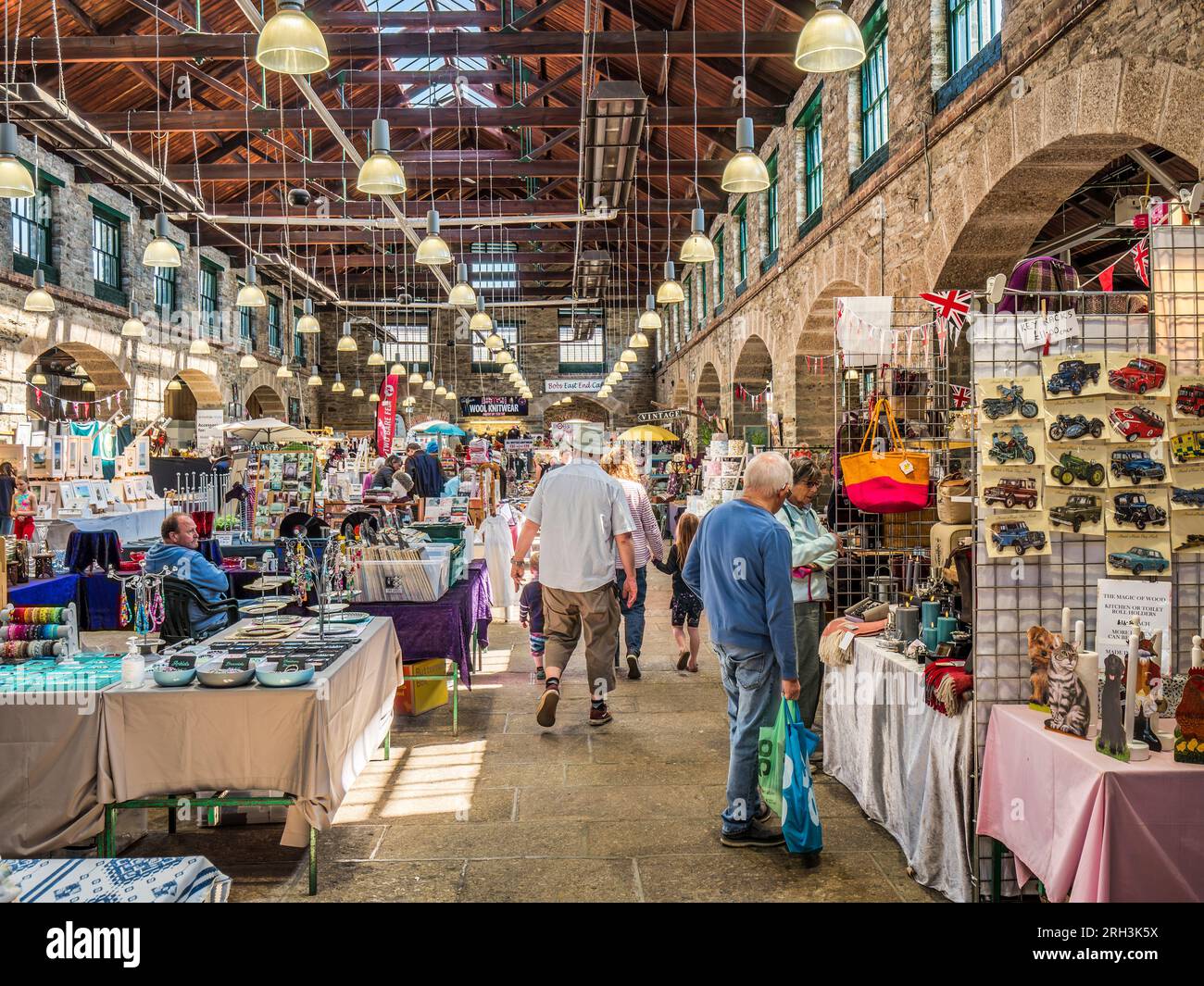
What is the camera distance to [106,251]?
16062mm

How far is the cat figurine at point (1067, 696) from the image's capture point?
2686 mm

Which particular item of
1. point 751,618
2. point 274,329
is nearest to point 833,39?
point 751,618

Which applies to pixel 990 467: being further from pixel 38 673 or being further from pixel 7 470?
pixel 7 470

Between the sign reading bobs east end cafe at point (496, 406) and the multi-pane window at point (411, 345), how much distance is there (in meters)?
1.99

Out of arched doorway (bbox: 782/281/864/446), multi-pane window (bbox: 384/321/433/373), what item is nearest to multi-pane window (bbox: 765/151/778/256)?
arched doorway (bbox: 782/281/864/446)

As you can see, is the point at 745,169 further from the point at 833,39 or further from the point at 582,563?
the point at 582,563

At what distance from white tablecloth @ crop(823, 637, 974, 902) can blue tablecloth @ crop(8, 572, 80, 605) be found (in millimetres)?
5531

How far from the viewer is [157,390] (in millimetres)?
17547

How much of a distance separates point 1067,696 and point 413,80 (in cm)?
Answer: 1138

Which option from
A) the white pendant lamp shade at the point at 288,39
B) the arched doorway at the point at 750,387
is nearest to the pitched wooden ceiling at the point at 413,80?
the arched doorway at the point at 750,387

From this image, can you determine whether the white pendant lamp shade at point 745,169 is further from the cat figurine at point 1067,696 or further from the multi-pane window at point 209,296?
the multi-pane window at point 209,296

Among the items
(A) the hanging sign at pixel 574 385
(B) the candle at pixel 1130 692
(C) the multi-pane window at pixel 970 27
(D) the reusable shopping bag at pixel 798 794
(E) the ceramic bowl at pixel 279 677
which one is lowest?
(D) the reusable shopping bag at pixel 798 794

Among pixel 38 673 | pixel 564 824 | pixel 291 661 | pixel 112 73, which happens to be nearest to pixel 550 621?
pixel 564 824
